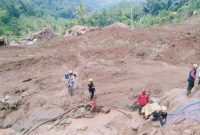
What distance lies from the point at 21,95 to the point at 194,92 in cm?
1005

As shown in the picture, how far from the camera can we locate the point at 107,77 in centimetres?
2261

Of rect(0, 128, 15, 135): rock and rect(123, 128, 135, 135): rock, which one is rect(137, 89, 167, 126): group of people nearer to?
rect(123, 128, 135, 135): rock

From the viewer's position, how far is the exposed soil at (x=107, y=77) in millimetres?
17391

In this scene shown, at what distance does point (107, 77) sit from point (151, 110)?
6.61 meters

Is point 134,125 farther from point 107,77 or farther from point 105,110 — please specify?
point 107,77

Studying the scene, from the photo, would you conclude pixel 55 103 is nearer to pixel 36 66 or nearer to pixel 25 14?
pixel 36 66

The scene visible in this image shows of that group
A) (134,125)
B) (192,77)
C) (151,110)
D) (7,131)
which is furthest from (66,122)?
(192,77)

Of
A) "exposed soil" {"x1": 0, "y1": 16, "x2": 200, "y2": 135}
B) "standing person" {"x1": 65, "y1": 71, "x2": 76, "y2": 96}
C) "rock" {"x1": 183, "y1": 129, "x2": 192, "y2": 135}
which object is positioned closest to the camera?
"rock" {"x1": 183, "y1": 129, "x2": 192, "y2": 135}

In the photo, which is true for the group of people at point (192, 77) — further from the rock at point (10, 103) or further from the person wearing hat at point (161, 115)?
the rock at point (10, 103)

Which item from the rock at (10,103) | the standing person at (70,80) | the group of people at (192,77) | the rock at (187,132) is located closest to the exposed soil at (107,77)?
the rock at (187,132)

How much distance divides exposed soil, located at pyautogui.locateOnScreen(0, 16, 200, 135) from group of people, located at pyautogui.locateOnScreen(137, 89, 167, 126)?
0.32m

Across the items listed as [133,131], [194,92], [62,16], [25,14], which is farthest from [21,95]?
[62,16]

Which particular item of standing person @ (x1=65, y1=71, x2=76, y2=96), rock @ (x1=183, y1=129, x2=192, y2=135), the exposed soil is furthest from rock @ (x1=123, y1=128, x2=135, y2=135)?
standing person @ (x1=65, y1=71, x2=76, y2=96)

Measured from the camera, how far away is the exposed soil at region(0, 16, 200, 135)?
17391mm
